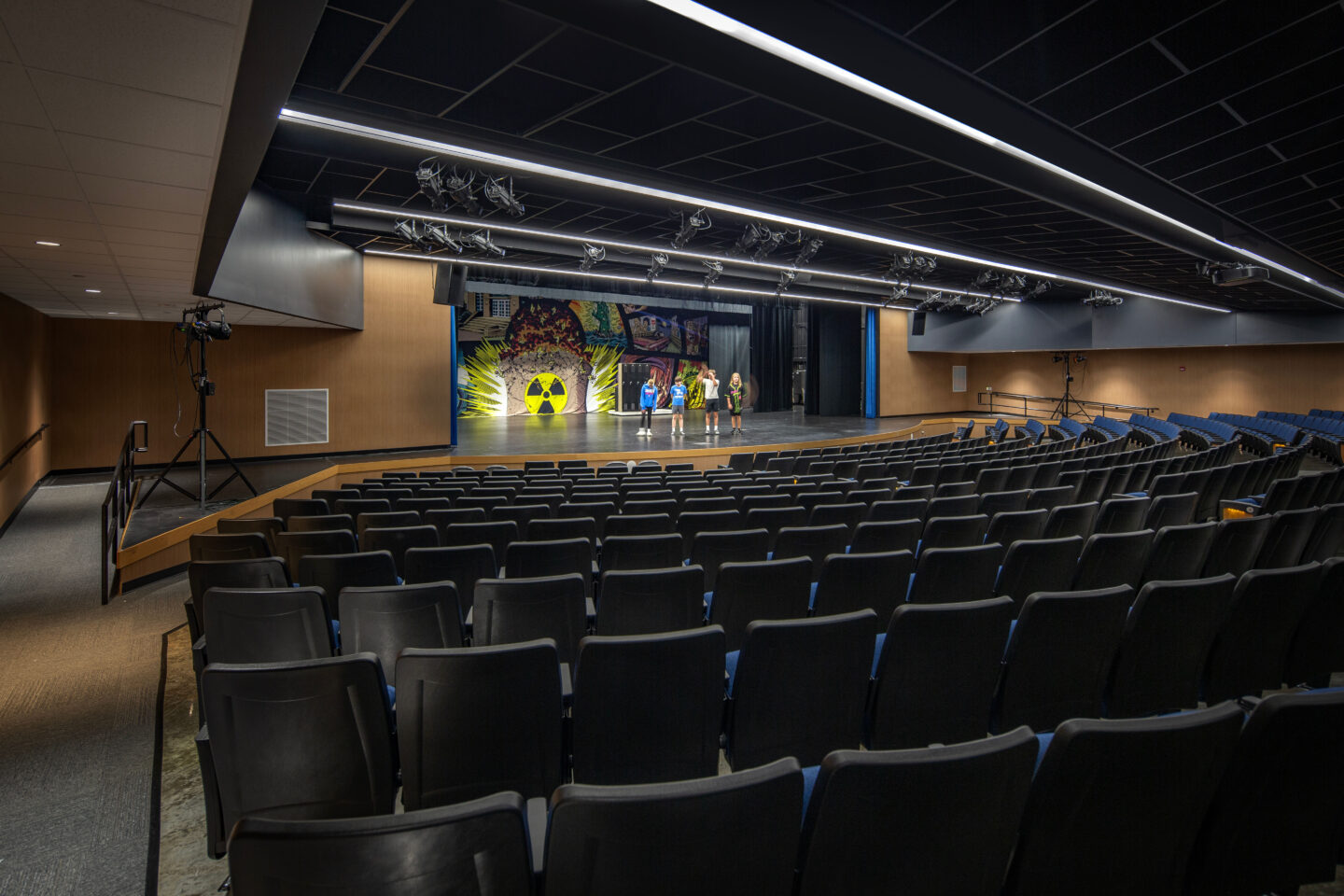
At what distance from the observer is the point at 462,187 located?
22.7 ft

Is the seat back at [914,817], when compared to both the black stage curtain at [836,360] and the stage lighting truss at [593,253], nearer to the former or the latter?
the stage lighting truss at [593,253]

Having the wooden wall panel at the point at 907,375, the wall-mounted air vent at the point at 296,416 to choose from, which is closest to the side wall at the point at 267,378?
the wall-mounted air vent at the point at 296,416

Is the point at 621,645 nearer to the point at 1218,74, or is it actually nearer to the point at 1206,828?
the point at 1206,828

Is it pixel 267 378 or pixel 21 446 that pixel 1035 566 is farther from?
pixel 267 378

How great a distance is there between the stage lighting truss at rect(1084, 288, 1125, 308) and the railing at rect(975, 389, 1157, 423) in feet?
13.3

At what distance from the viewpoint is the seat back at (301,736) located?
6.30 feet

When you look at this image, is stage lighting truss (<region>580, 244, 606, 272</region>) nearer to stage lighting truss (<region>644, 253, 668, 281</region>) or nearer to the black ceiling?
stage lighting truss (<region>644, 253, 668, 281</region>)

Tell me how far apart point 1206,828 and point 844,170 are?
22.1ft

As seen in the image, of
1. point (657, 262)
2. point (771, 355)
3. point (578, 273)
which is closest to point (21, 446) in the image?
point (578, 273)

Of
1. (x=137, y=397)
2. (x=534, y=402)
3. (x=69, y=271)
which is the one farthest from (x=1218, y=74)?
(x=534, y=402)

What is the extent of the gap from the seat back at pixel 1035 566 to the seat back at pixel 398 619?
8.54ft

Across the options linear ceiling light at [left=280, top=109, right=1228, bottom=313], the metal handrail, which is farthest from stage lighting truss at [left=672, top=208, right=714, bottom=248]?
the metal handrail

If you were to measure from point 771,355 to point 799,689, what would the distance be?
2303 cm

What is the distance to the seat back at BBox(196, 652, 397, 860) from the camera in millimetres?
1921
